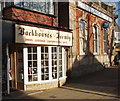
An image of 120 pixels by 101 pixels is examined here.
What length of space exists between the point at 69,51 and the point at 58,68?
2.94m

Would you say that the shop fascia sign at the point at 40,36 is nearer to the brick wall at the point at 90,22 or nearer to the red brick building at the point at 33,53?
the red brick building at the point at 33,53

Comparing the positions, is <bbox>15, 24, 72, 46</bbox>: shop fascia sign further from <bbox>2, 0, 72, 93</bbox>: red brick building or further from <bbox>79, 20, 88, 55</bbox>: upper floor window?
<bbox>79, 20, 88, 55</bbox>: upper floor window

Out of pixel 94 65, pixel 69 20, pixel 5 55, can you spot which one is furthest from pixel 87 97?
pixel 94 65

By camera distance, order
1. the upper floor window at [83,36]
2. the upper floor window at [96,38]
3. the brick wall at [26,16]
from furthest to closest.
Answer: the upper floor window at [96,38], the upper floor window at [83,36], the brick wall at [26,16]

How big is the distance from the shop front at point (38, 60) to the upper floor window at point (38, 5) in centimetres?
200

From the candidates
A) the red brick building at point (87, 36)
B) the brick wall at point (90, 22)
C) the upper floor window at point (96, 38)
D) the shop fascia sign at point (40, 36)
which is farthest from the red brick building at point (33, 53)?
the upper floor window at point (96, 38)

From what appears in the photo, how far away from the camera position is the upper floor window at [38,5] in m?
10.1

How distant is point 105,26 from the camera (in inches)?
741

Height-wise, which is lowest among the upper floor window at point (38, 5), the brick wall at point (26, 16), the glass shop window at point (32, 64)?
the glass shop window at point (32, 64)

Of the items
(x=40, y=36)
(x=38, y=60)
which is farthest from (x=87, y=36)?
(x=40, y=36)

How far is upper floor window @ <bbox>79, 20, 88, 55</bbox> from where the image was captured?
15211 mm

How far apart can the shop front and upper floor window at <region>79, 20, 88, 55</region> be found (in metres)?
4.50

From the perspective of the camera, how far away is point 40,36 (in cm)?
914

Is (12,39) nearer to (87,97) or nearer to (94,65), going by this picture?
(87,97)
